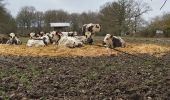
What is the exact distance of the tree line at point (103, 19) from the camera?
62803mm

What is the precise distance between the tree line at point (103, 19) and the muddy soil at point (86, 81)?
138 feet

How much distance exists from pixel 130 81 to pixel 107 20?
192ft

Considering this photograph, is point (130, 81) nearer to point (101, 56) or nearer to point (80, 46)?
point (101, 56)

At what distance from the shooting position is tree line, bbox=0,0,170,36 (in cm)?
6280

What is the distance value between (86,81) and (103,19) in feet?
195

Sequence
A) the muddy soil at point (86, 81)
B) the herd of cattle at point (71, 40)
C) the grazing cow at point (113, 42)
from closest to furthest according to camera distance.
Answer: the muddy soil at point (86, 81), the herd of cattle at point (71, 40), the grazing cow at point (113, 42)

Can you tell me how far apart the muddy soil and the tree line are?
A: 138 feet

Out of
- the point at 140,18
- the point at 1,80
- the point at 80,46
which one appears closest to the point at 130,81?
the point at 1,80

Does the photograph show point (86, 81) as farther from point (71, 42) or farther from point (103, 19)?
point (103, 19)

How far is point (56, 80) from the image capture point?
11.5 metres

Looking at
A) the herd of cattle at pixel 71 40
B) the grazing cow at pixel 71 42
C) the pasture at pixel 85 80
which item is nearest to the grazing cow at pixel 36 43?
the herd of cattle at pixel 71 40

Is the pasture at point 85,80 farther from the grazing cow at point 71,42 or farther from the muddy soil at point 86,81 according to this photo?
the grazing cow at point 71,42

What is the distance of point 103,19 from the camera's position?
70.4 m

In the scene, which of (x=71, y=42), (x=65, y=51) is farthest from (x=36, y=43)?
(x=65, y=51)
